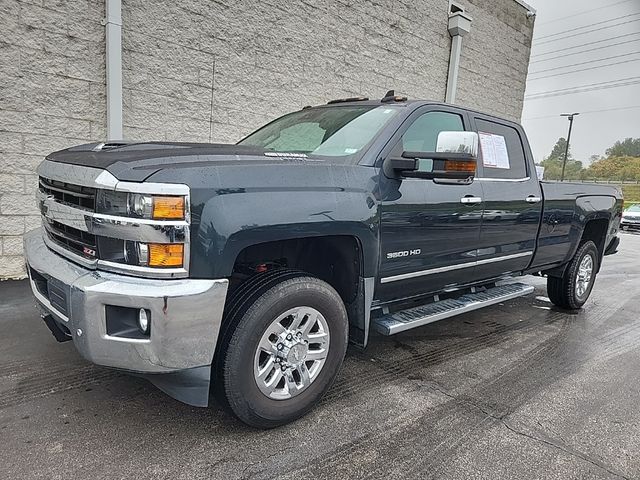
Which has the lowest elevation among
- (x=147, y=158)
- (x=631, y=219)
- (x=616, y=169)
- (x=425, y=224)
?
(x=631, y=219)

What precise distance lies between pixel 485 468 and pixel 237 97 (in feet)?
19.0

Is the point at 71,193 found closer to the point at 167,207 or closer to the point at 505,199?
the point at 167,207

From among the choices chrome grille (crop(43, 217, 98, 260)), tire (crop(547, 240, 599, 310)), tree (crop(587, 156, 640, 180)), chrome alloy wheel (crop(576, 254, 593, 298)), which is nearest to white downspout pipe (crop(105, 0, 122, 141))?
chrome grille (crop(43, 217, 98, 260))

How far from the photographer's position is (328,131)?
134 inches

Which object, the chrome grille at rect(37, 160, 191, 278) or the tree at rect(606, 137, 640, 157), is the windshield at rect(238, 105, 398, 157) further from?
the tree at rect(606, 137, 640, 157)

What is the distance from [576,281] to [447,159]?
3.56m

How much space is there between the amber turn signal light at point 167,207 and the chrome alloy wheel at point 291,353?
0.80 m

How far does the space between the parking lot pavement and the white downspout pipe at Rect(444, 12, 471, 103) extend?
23.8 ft

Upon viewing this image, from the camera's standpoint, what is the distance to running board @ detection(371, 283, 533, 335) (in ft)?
10.5

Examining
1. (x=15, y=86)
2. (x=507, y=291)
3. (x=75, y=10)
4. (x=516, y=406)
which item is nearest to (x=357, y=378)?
(x=516, y=406)

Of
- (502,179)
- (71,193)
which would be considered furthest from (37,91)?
(502,179)

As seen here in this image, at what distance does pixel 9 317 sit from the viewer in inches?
163

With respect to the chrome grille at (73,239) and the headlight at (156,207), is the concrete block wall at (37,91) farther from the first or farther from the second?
the headlight at (156,207)

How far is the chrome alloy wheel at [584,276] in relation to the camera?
5.47m
